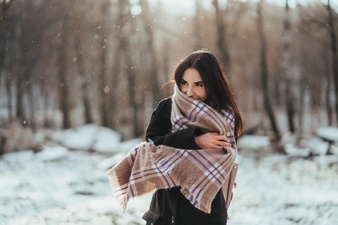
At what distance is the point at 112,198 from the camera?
7.29 m

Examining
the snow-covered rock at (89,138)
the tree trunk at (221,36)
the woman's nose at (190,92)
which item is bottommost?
the snow-covered rock at (89,138)

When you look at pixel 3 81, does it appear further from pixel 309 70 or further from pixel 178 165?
pixel 178 165

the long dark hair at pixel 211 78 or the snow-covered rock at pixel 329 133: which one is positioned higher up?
the long dark hair at pixel 211 78

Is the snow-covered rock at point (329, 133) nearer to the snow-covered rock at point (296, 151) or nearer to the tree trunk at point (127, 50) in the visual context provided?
the snow-covered rock at point (296, 151)

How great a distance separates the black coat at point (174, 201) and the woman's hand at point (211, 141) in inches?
0.9

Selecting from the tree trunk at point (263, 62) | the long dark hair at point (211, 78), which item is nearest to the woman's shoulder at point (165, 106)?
the long dark hair at point (211, 78)

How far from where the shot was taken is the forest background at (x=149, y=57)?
16.4 metres

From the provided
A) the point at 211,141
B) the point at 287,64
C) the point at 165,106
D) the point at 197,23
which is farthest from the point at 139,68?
the point at 211,141

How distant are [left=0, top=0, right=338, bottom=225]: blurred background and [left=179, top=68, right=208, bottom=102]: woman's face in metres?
10.3

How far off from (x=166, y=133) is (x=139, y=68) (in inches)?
641

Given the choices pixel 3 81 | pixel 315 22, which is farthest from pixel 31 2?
pixel 315 22

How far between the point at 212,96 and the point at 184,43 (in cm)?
1536

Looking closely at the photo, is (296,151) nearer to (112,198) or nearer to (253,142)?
(253,142)

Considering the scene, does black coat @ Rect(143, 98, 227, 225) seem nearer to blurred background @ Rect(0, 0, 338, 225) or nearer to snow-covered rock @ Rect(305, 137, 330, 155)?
blurred background @ Rect(0, 0, 338, 225)
